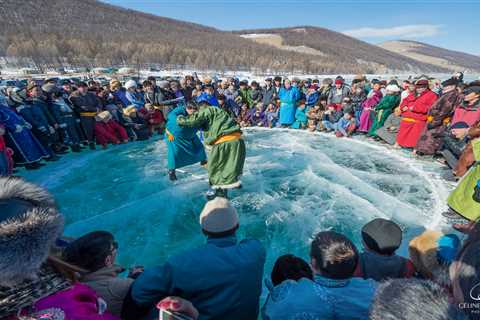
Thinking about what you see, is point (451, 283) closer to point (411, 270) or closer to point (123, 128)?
point (411, 270)

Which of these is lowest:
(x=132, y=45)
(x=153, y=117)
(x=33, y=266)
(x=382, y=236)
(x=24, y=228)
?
(x=153, y=117)

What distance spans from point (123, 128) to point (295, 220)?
20.0 feet

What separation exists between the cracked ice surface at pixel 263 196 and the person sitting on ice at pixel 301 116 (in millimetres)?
2671

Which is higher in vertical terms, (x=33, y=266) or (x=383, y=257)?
(x=33, y=266)

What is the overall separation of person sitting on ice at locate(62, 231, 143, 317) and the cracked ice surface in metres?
1.40

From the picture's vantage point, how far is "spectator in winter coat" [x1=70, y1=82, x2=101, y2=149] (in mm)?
6961

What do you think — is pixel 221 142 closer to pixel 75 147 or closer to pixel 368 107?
pixel 75 147

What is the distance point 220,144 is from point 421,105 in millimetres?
4857

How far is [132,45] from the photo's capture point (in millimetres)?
84812

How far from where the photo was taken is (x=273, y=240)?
3.24m

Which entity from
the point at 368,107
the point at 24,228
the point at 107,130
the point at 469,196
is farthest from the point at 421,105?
the point at 107,130

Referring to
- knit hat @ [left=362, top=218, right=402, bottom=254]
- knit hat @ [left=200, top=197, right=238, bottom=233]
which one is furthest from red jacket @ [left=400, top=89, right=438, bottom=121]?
knit hat @ [left=200, top=197, right=238, bottom=233]

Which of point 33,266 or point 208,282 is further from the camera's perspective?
point 208,282

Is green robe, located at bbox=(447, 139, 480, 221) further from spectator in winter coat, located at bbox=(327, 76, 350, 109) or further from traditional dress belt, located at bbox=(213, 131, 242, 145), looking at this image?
spectator in winter coat, located at bbox=(327, 76, 350, 109)
